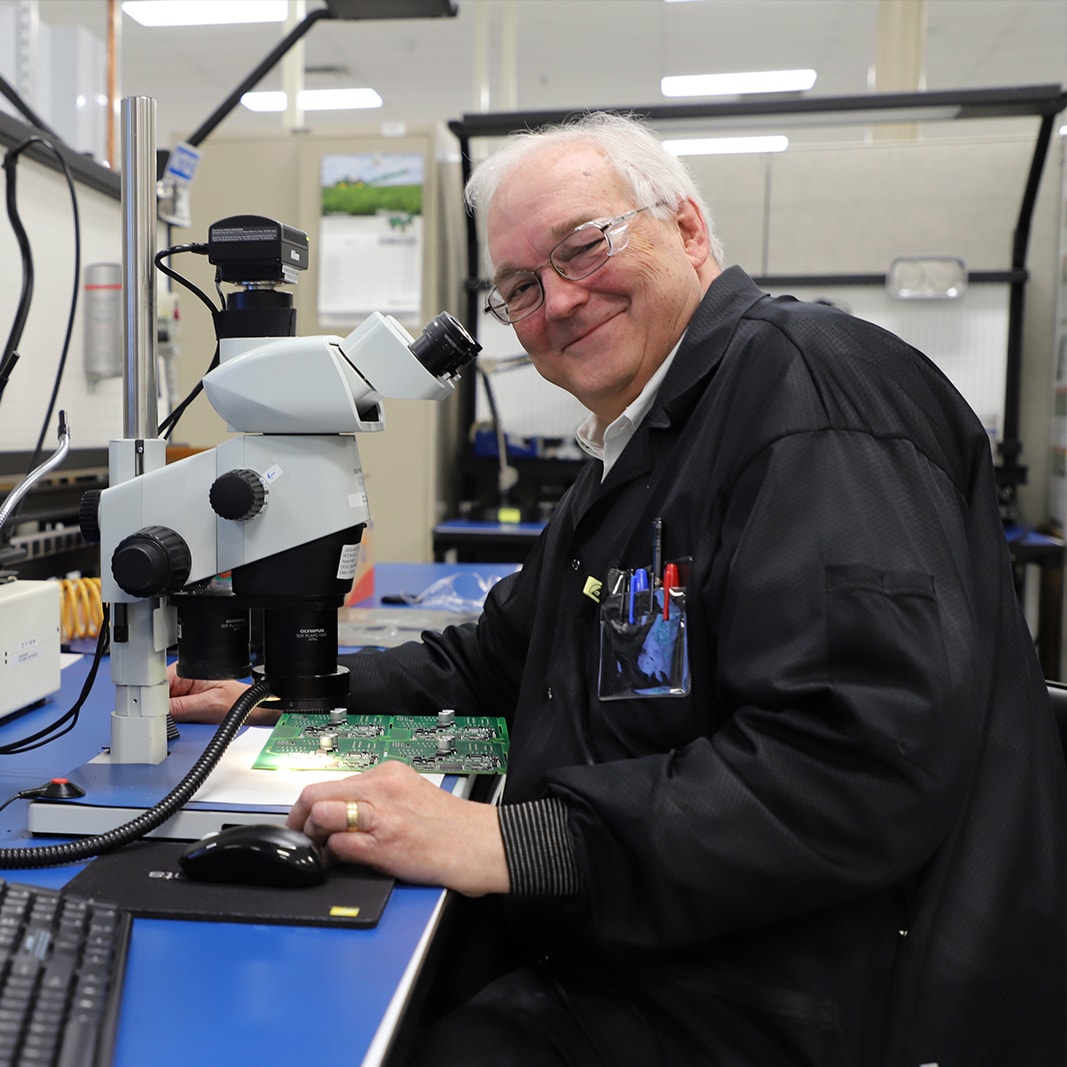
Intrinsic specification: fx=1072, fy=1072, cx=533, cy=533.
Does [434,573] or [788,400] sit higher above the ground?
[788,400]

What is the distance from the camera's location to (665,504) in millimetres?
962

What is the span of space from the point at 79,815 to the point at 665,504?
1.83 ft

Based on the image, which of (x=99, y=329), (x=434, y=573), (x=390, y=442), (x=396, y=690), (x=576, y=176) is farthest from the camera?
(x=390, y=442)

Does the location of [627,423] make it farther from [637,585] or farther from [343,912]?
[343,912]

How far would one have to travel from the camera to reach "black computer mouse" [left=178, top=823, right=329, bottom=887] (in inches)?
30.2

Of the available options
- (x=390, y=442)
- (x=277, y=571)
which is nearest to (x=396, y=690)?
(x=277, y=571)

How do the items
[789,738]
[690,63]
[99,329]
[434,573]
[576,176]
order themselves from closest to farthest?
[789,738]
[576,176]
[99,329]
[434,573]
[690,63]

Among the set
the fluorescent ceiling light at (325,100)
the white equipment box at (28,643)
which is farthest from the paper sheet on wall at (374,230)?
the fluorescent ceiling light at (325,100)

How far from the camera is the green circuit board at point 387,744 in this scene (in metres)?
1.01

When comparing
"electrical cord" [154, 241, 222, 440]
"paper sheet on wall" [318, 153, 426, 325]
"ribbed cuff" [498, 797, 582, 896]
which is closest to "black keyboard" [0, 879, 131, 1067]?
"ribbed cuff" [498, 797, 582, 896]

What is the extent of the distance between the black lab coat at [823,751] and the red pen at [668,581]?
13 mm

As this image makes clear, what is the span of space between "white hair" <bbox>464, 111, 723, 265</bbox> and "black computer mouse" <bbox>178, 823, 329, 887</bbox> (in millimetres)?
714

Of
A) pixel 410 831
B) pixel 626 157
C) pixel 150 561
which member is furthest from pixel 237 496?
pixel 626 157

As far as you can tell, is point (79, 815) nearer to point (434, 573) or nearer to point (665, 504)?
point (665, 504)
